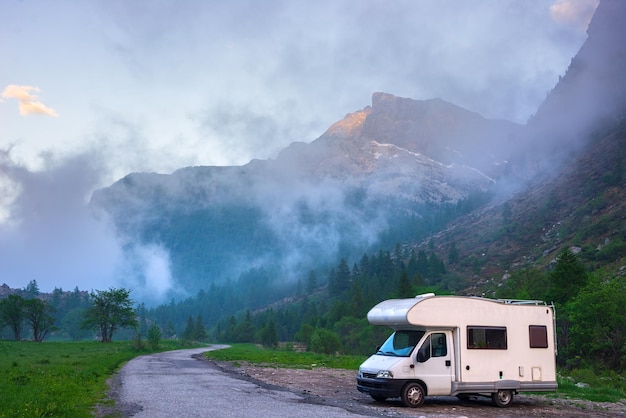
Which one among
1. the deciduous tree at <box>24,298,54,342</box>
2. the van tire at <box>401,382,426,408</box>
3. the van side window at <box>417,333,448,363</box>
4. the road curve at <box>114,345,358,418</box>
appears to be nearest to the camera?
the road curve at <box>114,345,358,418</box>

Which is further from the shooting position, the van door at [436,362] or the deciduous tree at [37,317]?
the deciduous tree at [37,317]

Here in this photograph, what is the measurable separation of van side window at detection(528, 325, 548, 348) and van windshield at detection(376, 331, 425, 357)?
16.3 feet

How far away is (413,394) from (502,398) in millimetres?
4072

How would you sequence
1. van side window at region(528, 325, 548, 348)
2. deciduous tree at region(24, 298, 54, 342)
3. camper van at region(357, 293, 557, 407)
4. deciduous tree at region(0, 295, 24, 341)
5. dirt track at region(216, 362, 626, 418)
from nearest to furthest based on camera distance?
dirt track at region(216, 362, 626, 418)
camper van at region(357, 293, 557, 407)
van side window at region(528, 325, 548, 348)
deciduous tree at region(24, 298, 54, 342)
deciduous tree at region(0, 295, 24, 341)

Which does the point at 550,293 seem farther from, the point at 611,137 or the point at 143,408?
the point at 611,137

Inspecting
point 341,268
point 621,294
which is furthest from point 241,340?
point 621,294

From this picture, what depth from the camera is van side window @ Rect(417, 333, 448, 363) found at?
2077 centimetres

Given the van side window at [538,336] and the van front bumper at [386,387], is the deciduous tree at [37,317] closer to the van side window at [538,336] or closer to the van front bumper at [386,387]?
the van front bumper at [386,387]

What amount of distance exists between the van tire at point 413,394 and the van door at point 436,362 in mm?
344

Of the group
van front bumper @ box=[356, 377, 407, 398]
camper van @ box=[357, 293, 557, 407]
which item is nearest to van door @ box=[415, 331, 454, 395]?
camper van @ box=[357, 293, 557, 407]

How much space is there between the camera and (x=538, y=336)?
2220 cm

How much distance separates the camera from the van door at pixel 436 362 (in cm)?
2061

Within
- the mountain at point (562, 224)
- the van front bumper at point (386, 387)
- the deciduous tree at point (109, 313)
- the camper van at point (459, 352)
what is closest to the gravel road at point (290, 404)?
the van front bumper at point (386, 387)

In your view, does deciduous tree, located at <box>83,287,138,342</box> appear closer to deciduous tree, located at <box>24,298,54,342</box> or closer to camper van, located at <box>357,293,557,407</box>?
deciduous tree, located at <box>24,298,54,342</box>
